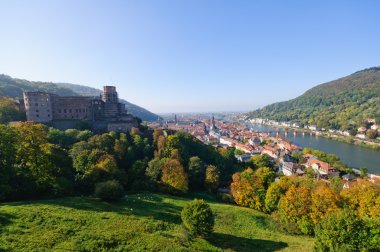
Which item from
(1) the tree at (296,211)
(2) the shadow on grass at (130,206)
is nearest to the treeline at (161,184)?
(1) the tree at (296,211)

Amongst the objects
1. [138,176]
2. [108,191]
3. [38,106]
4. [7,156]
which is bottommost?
[138,176]

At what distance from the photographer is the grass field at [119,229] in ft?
49.1

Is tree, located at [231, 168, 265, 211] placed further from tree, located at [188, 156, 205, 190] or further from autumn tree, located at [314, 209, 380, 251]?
autumn tree, located at [314, 209, 380, 251]

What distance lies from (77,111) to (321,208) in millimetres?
47789

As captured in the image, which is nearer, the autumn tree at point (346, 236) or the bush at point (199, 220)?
the autumn tree at point (346, 236)

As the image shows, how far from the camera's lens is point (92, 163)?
3045 cm

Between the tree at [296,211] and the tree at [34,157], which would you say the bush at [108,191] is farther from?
the tree at [296,211]

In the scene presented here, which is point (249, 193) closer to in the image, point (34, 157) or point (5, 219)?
point (34, 157)

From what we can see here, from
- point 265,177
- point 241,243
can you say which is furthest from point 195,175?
point 241,243

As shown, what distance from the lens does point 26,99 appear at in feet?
145

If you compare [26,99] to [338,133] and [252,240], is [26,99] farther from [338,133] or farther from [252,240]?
[338,133]

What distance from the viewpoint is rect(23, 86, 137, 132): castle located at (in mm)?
44750

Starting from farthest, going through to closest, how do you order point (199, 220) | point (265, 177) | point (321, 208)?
point (265, 177) → point (321, 208) → point (199, 220)

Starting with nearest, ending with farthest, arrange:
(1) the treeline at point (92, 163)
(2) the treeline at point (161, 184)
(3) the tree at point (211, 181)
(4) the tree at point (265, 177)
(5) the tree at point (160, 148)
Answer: (2) the treeline at point (161, 184) → (1) the treeline at point (92, 163) → (4) the tree at point (265, 177) → (3) the tree at point (211, 181) → (5) the tree at point (160, 148)
